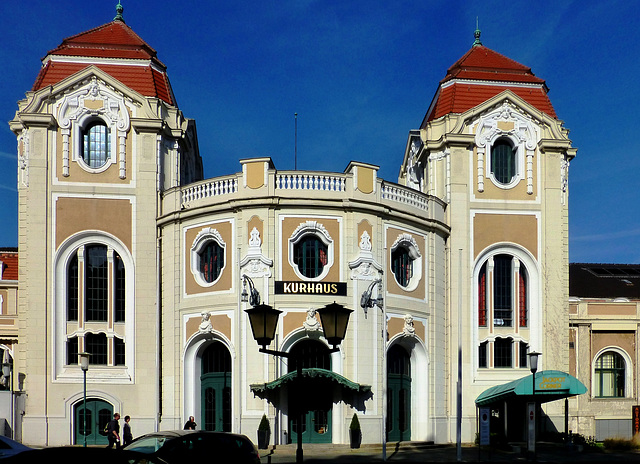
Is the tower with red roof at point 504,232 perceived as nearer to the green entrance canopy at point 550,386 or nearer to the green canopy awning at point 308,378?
the green entrance canopy at point 550,386

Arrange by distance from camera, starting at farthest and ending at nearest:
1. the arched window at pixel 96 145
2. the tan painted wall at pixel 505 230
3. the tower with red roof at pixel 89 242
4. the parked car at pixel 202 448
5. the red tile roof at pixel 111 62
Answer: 1. the tan painted wall at pixel 505 230
2. the red tile roof at pixel 111 62
3. the arched window at pixel 96 145
4. the tower with red roof at pixel 89 242
5. the parked car at pixel 202 448

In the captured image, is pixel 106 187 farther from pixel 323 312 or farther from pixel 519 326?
pixel 323 312

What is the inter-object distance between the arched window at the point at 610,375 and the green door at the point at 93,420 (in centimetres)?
2451

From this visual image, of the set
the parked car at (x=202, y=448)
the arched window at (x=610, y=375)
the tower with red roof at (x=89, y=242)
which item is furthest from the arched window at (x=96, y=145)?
the arched window at (x=610, y=375)

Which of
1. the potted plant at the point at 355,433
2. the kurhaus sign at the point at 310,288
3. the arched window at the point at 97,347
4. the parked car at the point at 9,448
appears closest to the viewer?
the parked car at the point at 9,448

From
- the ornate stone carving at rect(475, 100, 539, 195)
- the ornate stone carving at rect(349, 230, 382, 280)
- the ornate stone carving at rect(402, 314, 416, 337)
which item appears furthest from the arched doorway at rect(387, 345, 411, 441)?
the ornate stone carving at rect(475, 100, 539, 195)

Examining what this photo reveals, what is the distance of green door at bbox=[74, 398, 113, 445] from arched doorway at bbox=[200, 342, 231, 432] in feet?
14.5

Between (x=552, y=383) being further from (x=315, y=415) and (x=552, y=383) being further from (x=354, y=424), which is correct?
(x=315, y=415)

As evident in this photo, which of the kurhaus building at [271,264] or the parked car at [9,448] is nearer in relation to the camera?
the parked car at [9,448]

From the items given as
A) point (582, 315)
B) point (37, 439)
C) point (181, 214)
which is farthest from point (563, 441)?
point (37, 439)

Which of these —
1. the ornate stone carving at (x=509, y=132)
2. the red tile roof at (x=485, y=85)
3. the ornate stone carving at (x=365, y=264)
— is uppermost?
the red tile roof at (x=485, y=85)

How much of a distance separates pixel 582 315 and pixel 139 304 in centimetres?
2237

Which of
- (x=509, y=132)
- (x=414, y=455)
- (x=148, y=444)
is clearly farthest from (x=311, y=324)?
(x=148, y=444)

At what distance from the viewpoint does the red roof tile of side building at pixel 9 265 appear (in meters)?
50.2
